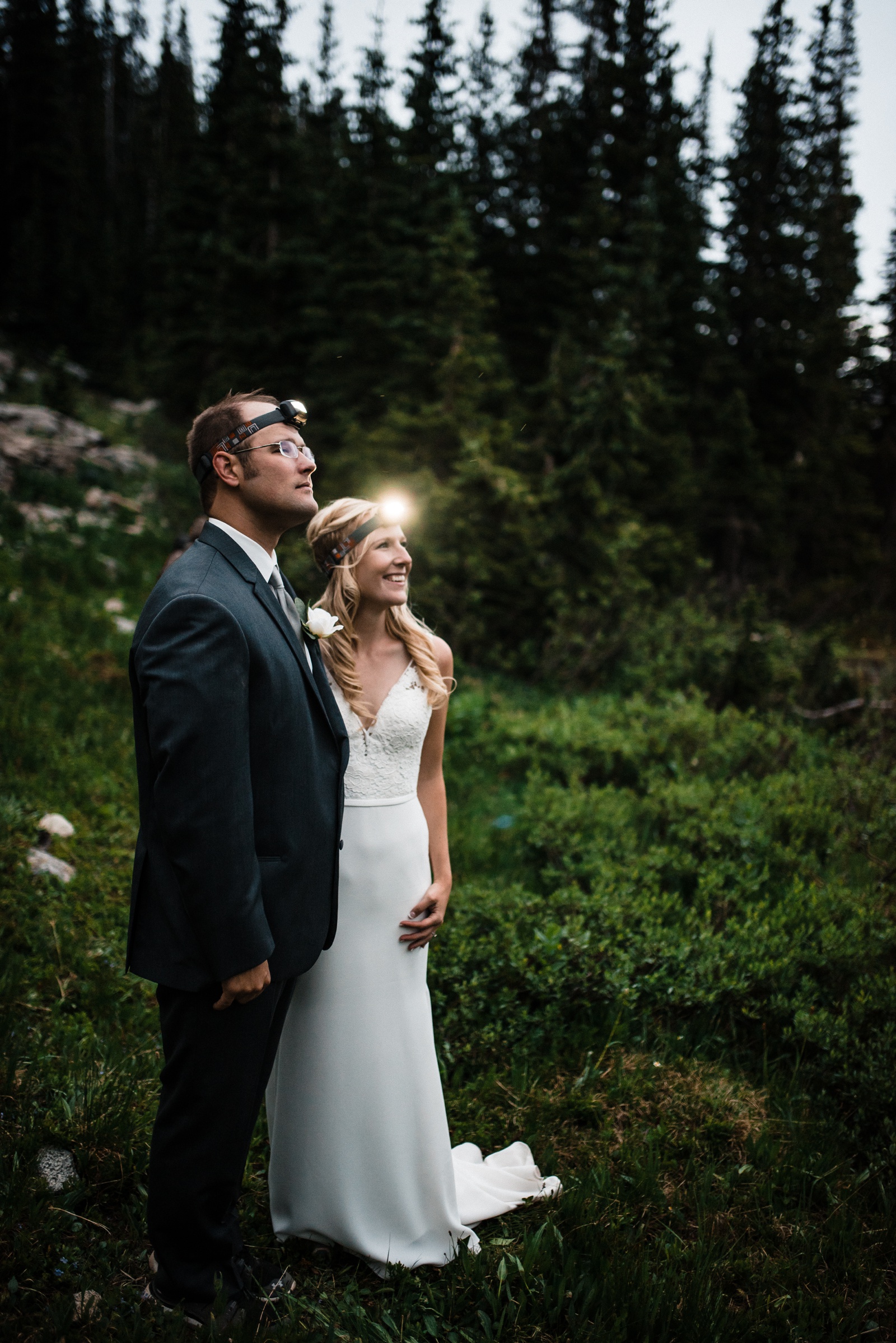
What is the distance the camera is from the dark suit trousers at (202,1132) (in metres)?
2.20

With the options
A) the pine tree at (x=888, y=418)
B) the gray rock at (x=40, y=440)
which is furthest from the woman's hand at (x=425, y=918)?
the pine tree at (x=888, y=418)

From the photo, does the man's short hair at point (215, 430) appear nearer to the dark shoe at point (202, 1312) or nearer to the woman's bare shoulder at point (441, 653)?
the woman's bare shoulder at point (441, 653)

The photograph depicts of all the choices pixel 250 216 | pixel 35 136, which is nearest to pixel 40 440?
pixel 250 216

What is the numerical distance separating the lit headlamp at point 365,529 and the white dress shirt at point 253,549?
24.9 inches

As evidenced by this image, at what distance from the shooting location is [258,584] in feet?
7.60

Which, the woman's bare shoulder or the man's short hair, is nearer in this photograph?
the man's short hair

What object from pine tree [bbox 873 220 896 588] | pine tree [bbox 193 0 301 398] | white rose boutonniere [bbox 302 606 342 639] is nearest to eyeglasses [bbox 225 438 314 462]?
white rose boutonniere [bbox 302 606 342 639]

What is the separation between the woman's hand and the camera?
2.77 m

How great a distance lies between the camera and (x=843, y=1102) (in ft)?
12.1

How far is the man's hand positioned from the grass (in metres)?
0.86

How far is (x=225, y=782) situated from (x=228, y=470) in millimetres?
938

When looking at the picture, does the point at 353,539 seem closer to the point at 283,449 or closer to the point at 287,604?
the point at 287,604

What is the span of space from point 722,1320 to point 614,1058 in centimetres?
128

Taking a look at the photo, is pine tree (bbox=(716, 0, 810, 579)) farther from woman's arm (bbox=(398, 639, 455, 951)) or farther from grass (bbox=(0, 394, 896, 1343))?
woman's arm (bbox=(398, 639, 455, 951))
